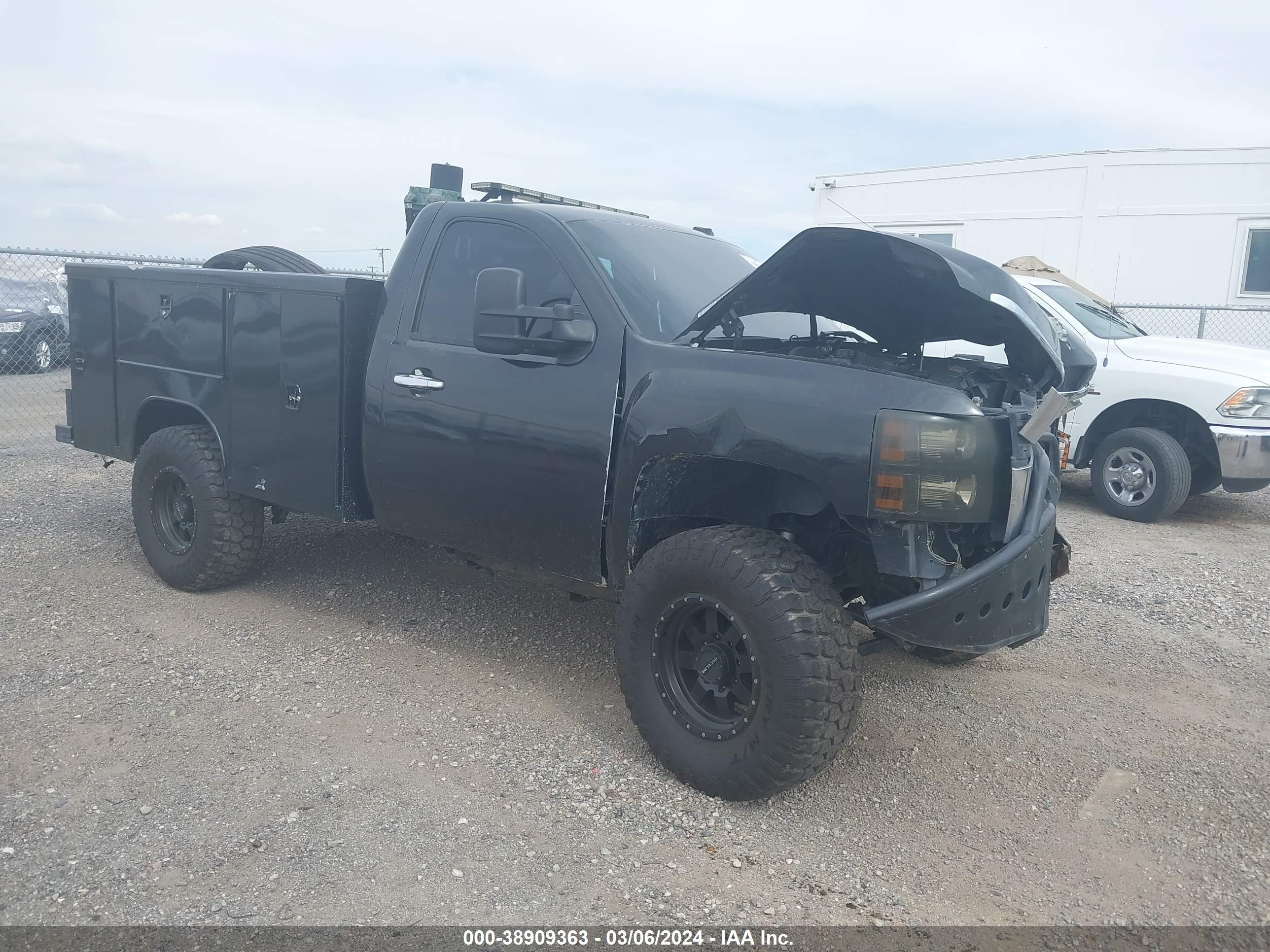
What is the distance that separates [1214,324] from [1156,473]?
8757mm

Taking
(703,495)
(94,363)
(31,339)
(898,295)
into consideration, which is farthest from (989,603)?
(31,339)

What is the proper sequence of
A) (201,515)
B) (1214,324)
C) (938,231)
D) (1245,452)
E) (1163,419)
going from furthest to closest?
(938,231) < (1214,324) < (1163,419) < (1245,452) < (201,515)

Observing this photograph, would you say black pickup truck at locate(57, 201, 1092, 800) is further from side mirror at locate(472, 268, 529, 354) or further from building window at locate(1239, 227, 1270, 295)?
building window at locate(1239, 227, 1270, 295)

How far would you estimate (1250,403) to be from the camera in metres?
7.19

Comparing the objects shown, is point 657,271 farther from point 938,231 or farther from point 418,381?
point 938,231

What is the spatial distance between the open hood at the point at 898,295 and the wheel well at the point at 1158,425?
4.53 m

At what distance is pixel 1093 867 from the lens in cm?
304

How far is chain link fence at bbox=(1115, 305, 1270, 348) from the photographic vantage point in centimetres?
1409

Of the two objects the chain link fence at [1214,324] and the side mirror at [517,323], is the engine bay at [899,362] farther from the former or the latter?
the chain link fence at [1214,324]

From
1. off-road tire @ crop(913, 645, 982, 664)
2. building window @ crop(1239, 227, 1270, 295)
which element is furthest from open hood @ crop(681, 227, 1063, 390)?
building window @ crop(1239, 227, 1270, 295)

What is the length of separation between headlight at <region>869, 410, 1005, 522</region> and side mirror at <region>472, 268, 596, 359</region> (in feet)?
4.05

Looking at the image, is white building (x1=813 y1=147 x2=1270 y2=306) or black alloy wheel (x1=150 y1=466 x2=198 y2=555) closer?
black alloy wheel (x1=150 y1=466 x2=198 y2=555)

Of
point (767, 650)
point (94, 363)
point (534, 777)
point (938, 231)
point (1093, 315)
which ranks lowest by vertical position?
point (534, 777)

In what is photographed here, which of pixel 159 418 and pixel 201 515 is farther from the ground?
pixel 159 418
